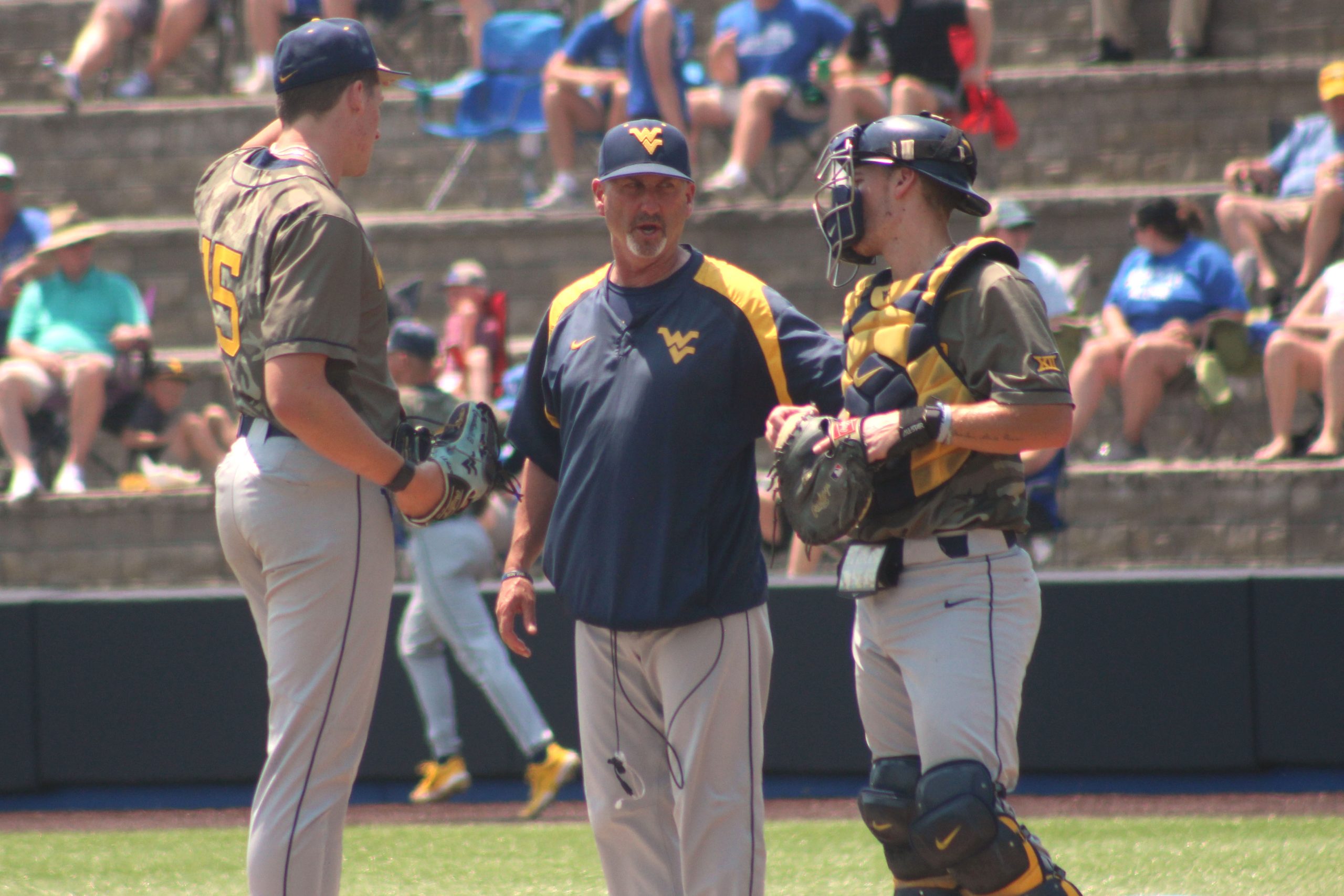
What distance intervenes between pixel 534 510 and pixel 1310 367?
234 inches

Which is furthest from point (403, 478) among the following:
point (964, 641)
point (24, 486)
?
point (24, 486)

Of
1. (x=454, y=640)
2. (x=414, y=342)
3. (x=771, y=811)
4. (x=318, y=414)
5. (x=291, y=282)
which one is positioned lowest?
(x=771, y=811)

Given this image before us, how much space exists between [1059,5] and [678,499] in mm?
9827

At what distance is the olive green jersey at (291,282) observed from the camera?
3.19 meters

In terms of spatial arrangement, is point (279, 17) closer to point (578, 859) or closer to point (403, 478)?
point (578, 859)

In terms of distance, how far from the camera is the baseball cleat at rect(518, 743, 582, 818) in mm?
6523

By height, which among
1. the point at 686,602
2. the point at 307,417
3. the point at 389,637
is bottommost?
the point at 389,637

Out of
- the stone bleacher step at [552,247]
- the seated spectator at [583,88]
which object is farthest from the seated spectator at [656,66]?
the stone bleacher step at [552,247]

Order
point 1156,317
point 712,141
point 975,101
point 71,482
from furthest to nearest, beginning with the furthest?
point 712,141, point 975,101, point 71,482, point 1156,317

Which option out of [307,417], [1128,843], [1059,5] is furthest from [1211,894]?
[1059,5]

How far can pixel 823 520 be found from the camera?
3.35 m

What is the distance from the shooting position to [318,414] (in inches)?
125

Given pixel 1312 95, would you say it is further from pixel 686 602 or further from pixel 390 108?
pixel 686 602

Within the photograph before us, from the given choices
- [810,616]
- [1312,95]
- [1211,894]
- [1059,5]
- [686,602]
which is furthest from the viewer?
[1059,5]
